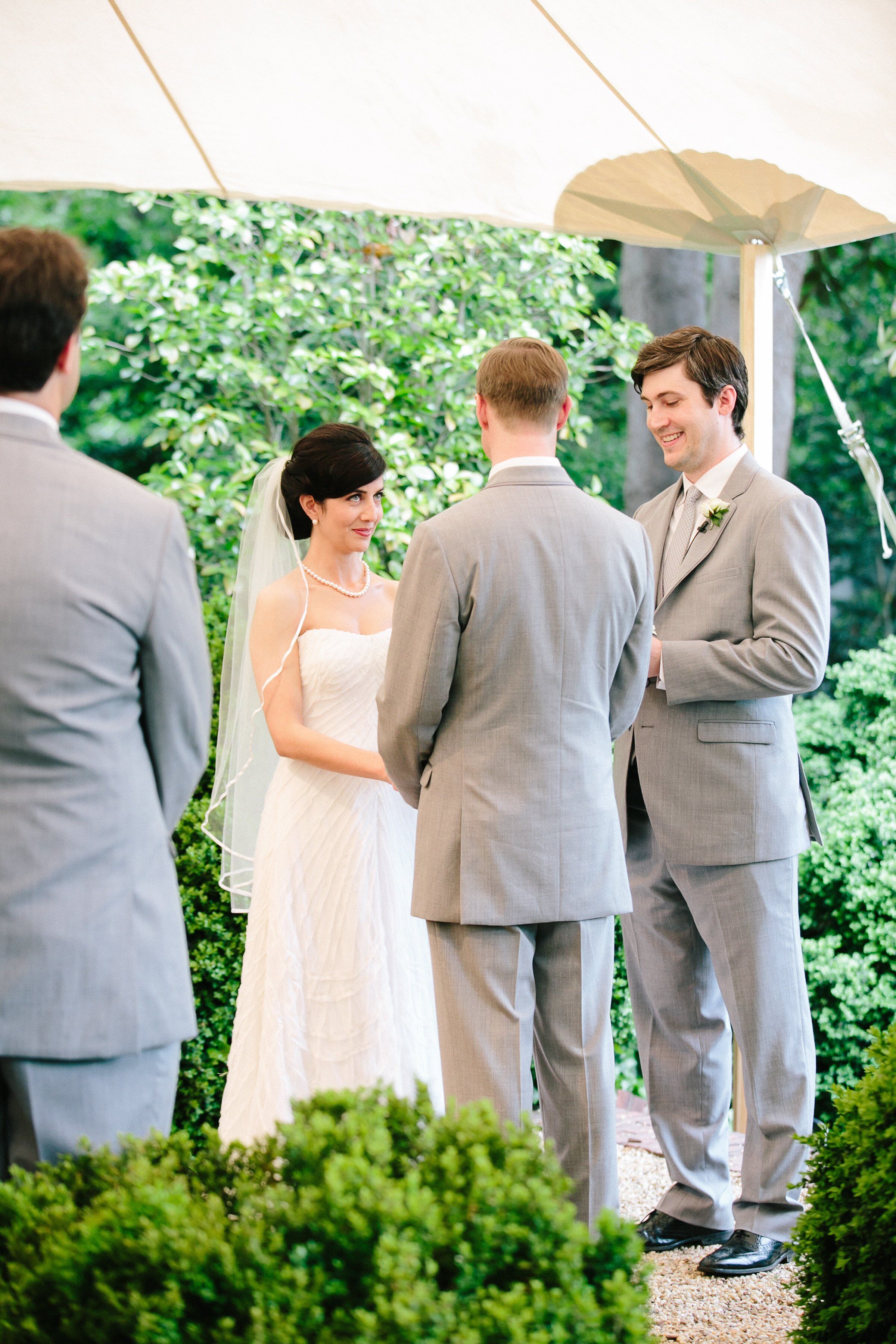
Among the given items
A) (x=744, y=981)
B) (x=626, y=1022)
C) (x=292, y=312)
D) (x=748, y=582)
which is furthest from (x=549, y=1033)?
(x=292, y=312)

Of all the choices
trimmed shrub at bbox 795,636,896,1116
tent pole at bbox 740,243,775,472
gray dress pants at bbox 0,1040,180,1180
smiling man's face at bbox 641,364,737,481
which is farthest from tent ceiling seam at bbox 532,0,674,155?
gray dress pants at bbox 0,1040,180,1180

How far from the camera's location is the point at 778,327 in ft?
27.5

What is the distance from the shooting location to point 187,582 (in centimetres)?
196

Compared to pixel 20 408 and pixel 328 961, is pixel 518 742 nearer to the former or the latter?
pixel 328 961

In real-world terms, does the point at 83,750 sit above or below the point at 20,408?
below

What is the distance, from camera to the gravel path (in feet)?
9.91

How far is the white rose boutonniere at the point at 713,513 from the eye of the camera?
331 cm

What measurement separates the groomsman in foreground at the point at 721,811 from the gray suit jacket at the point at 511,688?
1.97ft

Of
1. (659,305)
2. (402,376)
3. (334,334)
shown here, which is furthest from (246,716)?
(659,305)

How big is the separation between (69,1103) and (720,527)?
2.21m

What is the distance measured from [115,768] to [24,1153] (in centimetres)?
58

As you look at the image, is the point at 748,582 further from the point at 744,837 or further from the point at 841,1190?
the point at 841,1190

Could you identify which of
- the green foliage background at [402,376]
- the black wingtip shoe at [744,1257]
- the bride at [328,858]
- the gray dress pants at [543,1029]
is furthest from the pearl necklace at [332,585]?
the black wingtip shoe at [744,1257]

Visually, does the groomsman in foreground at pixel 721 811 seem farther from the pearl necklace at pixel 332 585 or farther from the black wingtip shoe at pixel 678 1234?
the pearl necklace at pixel 332 585
